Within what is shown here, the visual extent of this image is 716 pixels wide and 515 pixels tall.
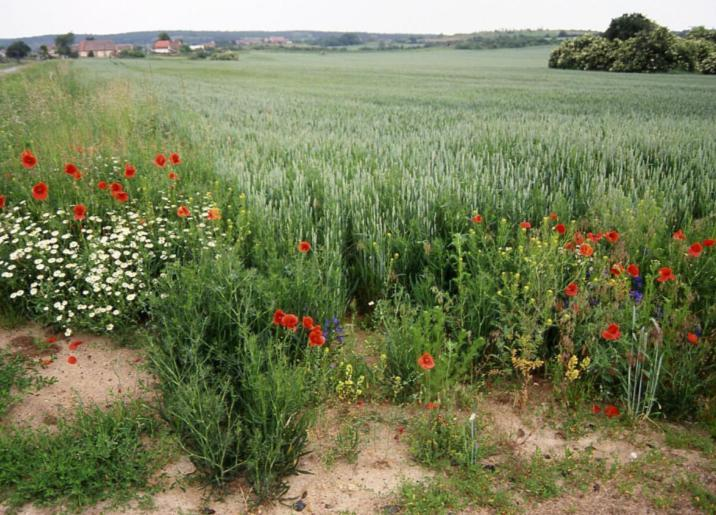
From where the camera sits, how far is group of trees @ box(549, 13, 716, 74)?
134 feet

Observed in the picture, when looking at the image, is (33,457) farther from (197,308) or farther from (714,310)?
(714,310)

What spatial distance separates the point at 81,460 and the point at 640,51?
49.0m

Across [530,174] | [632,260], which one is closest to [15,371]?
[632,260]

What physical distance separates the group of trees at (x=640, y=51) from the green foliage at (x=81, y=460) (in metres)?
47.5

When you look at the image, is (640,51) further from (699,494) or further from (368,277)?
(699,494)

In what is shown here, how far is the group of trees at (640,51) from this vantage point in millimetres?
40844

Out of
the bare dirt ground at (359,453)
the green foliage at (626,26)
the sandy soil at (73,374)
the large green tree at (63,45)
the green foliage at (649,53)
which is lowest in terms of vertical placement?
the bare dirt ground at (359,453)

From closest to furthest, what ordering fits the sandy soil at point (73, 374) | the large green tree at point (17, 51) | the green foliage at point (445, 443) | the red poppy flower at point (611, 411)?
the green foliage at point (445, 443)
the red poppy flower at point (611, 411)
the sandy soil at point (73, 374)
the large green tree at point (17, 51)

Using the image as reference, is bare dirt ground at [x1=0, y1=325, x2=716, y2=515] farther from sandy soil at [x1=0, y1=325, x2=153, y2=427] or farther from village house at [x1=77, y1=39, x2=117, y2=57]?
village house at [x1=77, y1=39, x2=117, y2=57]

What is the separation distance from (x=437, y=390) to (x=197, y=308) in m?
1.63

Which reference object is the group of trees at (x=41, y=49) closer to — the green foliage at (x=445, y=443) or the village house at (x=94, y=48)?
the village house at (x=94, y=48)

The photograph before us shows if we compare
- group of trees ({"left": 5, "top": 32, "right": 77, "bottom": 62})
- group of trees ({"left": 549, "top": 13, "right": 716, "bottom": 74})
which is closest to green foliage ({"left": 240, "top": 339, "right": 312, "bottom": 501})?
group of trees ({"left": 549, "top": 13, "right": 716, "bottom": 74})

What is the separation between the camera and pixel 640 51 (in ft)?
138

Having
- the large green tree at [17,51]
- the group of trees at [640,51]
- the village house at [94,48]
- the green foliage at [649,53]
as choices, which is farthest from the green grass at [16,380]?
the village house at [94,48]
